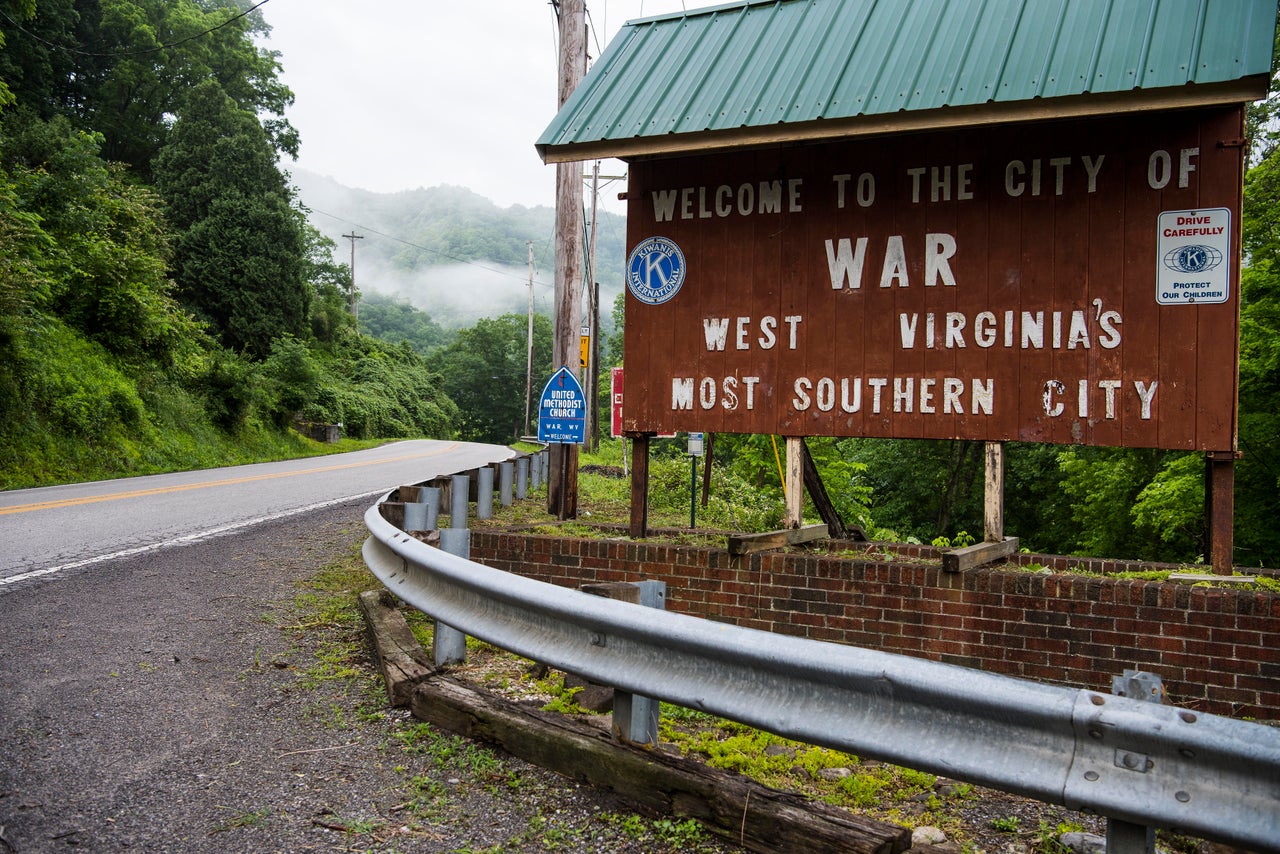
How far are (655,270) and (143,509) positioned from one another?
26.0 feet

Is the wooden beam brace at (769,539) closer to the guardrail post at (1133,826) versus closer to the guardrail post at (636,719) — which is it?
the guardrail post at (636,719)

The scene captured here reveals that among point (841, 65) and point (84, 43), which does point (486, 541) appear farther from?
point (84, 43)

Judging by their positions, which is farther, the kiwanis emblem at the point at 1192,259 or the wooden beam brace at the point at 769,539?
the wooden beam brace at the point at 769,539

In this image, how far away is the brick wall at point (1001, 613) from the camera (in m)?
5.18

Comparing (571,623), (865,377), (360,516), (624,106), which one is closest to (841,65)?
(624,106)

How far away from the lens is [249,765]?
3.40 m

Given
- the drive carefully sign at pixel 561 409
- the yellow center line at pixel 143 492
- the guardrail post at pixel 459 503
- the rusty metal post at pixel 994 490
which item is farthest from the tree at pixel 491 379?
the rusty metal post at pixel 994 490

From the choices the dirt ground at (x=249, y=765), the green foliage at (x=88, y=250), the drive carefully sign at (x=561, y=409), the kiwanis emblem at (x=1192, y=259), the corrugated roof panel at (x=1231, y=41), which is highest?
the green foliage at (x=88, y=250)

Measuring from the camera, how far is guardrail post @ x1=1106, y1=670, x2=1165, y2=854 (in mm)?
2264

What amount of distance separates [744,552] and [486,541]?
2.21 meters

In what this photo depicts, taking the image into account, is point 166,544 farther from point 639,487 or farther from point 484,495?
point 639,487

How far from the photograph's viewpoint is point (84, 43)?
37656mm

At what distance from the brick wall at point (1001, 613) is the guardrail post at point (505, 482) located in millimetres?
6073

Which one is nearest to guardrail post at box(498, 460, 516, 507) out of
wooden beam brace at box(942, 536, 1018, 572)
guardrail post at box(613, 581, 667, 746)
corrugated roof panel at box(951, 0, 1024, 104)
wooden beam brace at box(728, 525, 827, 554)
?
wooden beam brace at box(728, 525, 827, 554)
